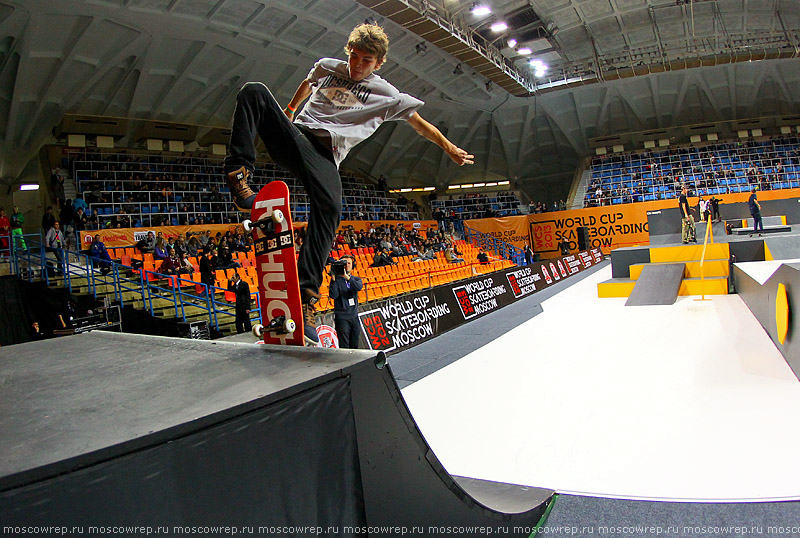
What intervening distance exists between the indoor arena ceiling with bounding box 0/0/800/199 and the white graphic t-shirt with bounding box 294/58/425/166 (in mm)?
14298

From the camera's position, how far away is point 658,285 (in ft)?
27.9

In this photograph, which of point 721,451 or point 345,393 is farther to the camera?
point 721,451

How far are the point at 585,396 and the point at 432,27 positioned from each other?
16.1 m

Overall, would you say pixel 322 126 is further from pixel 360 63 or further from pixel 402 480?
pixel 402 480

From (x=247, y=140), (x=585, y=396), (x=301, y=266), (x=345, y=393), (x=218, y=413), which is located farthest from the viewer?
(x=585, y=396)

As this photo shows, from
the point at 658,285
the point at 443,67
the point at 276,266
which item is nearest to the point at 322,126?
the point at 276,266

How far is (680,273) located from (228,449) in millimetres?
9868

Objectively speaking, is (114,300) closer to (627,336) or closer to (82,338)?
(82,338)

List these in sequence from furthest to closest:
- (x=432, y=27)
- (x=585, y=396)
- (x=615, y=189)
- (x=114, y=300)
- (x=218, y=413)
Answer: (x=615, y=189)
(x=432, y=27)
(x=114, y=300)
(x=585, y=396)
(x=218, y=413)

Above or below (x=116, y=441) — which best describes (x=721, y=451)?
below

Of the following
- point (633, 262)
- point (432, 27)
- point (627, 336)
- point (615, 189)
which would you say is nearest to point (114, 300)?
point (627, 336)

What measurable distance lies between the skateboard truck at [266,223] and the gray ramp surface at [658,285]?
288 inches

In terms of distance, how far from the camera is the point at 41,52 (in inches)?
561

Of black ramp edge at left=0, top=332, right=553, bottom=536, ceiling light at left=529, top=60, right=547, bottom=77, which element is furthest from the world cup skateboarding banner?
ceiling light at left=529, top=60, right=547, bottom=77
